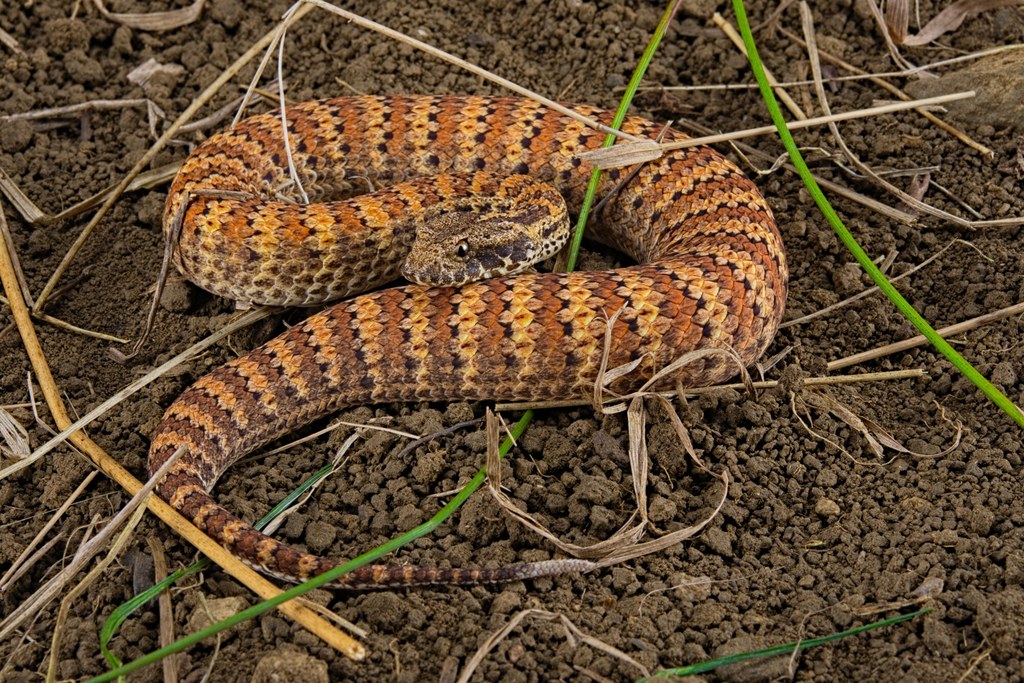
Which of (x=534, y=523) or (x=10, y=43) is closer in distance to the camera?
(x=534, y=523)

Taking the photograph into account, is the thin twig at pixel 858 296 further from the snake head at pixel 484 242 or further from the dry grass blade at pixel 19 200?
the dry grass blade at pixel 19 200

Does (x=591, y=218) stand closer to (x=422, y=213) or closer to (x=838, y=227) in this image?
(x=422, y=213)

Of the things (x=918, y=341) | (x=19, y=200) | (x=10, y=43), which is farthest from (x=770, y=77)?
(x=10, y=43)

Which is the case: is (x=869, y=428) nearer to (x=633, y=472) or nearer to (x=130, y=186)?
(x=633, y=472)

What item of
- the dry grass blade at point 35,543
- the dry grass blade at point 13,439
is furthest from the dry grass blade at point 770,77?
the dry grass blade at point 13,439

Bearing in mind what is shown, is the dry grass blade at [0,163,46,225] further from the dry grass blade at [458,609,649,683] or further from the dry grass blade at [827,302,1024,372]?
the dry grass blade at [827,302,1024,372]

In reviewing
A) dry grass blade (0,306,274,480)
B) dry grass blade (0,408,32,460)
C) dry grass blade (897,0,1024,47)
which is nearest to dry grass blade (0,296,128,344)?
dry grass blade (0,306,274,480)
